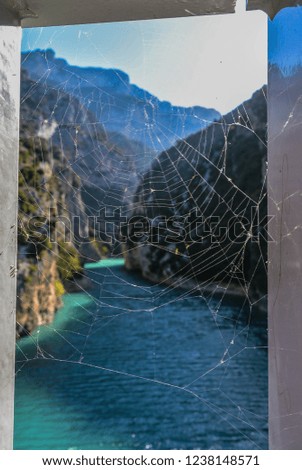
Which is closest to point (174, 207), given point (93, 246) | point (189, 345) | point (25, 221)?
point (93, 246)

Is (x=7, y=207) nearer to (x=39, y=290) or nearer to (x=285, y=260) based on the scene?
(x=285, y=260)

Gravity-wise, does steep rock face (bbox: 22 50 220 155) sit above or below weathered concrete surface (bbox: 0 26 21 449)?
above

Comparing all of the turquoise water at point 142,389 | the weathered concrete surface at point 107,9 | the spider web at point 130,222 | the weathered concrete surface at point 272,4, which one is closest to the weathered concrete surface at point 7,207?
the weathered concrete surface at point 107,9

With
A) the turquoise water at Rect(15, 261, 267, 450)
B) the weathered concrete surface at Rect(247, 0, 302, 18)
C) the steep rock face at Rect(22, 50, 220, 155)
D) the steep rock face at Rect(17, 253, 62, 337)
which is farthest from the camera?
the turquoise water at Rect(15, 261, 267, 450)

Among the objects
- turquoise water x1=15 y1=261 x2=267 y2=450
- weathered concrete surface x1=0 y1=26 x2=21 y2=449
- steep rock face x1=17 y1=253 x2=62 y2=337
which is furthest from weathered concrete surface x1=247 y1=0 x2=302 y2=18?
turquoise water x1=15 y1=261 x2=267 y2=450

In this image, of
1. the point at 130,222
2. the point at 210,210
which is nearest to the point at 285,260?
the point at 210,210

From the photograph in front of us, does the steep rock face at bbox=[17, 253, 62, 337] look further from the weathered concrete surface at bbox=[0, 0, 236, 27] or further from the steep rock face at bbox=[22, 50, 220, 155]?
the weathered concrete surface at bbox=[0, 0, 236, 27]
